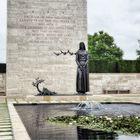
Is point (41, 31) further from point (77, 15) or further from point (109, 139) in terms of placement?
point (109, 139)

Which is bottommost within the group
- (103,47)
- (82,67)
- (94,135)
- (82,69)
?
(94,135)

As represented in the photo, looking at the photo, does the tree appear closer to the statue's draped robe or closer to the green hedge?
the green hedge

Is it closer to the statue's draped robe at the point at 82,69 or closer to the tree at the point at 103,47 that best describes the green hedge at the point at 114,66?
the statue's draped robe at the point at 82,69

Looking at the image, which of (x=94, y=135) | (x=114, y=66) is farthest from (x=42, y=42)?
(x=94, y=135)

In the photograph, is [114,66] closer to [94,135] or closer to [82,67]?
[82,67]

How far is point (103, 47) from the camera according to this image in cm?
5681

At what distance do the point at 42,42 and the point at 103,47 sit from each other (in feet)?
107

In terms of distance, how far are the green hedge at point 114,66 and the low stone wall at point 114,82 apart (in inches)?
14.1

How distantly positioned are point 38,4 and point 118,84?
334 inches

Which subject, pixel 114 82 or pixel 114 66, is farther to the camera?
pixel 114 66

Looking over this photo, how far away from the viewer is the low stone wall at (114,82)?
27.9 meters

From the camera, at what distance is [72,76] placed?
82.4 feet

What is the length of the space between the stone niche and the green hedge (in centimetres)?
369

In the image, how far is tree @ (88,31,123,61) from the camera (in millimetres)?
56375
